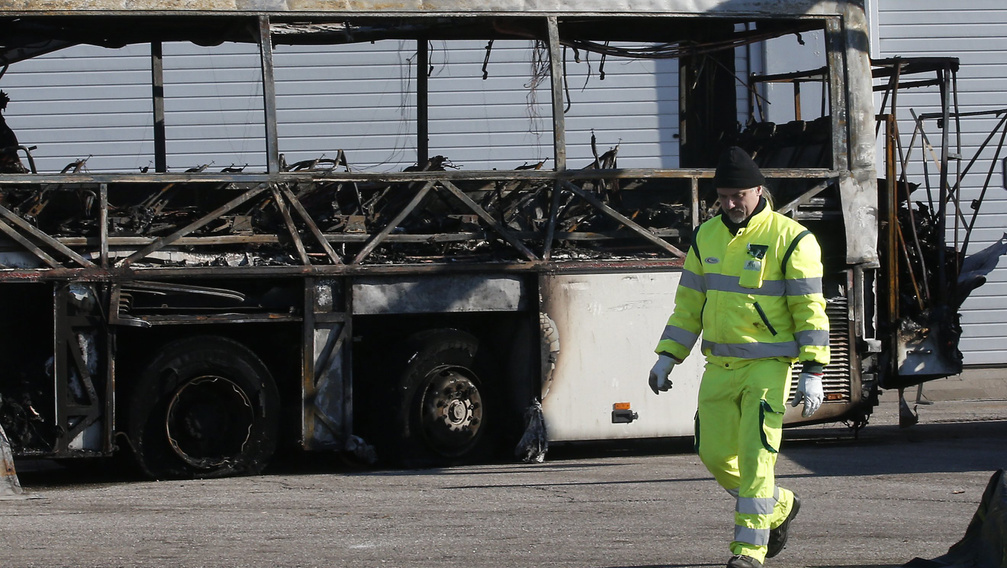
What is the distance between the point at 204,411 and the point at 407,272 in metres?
1.79

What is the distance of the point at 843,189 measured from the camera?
428 inches

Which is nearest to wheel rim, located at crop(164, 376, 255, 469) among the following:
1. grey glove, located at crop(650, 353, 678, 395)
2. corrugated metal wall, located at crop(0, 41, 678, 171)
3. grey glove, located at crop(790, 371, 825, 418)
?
grey glove, located at crop(650, 353, 678, 395)

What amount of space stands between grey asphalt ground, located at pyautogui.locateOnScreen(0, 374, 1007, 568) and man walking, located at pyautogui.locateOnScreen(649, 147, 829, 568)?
1.88 ft

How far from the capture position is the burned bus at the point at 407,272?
9258mm

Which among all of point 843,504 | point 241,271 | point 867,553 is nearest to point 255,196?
point 241,271

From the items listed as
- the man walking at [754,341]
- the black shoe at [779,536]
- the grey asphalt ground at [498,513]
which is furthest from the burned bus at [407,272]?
the black shoe at [779,536]

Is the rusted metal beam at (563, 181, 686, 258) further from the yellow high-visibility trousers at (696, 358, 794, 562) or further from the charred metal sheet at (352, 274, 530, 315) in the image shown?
the yellow high-visibility trousers at (696, 358, 794, 562)

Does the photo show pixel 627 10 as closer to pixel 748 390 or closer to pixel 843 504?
pixel 843 504

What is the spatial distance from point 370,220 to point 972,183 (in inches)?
345

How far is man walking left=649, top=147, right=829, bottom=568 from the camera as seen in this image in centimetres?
559

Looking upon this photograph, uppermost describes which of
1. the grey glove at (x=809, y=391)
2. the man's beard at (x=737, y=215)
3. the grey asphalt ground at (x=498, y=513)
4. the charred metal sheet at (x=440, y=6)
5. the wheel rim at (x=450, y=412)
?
the charred metal sheet at (x=440, y=6)

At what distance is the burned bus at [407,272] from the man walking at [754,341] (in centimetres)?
418

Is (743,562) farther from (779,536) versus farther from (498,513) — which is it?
(498,513)

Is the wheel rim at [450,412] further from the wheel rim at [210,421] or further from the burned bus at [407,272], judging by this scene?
the wheel rim at [210,421]
